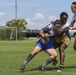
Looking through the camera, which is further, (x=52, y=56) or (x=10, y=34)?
(x=10, y=34)

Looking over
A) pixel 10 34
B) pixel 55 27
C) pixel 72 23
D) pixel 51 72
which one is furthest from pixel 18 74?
pixel 10 34

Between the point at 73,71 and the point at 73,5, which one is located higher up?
the point at 73,5

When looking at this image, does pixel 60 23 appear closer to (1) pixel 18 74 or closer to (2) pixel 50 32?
(2) pixel 50 32

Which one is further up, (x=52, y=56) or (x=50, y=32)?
(x=50, y=32)

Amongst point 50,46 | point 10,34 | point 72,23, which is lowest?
point 10,34

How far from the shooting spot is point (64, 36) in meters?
11.7

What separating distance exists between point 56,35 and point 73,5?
112 cm

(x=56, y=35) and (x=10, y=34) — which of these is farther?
(x=10, y=34)

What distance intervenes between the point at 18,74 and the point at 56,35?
1.80 metres

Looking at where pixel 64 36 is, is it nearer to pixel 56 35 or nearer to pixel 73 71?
pixel 56 35

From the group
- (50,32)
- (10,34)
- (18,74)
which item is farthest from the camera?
(10,34)

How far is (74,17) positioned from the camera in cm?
1184

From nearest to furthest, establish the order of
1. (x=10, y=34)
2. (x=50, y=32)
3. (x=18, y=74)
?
(x=18, y=74)
(x=50, y=32)
(x=10, y=34)

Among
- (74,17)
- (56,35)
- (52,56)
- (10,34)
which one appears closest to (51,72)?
(52,56)
